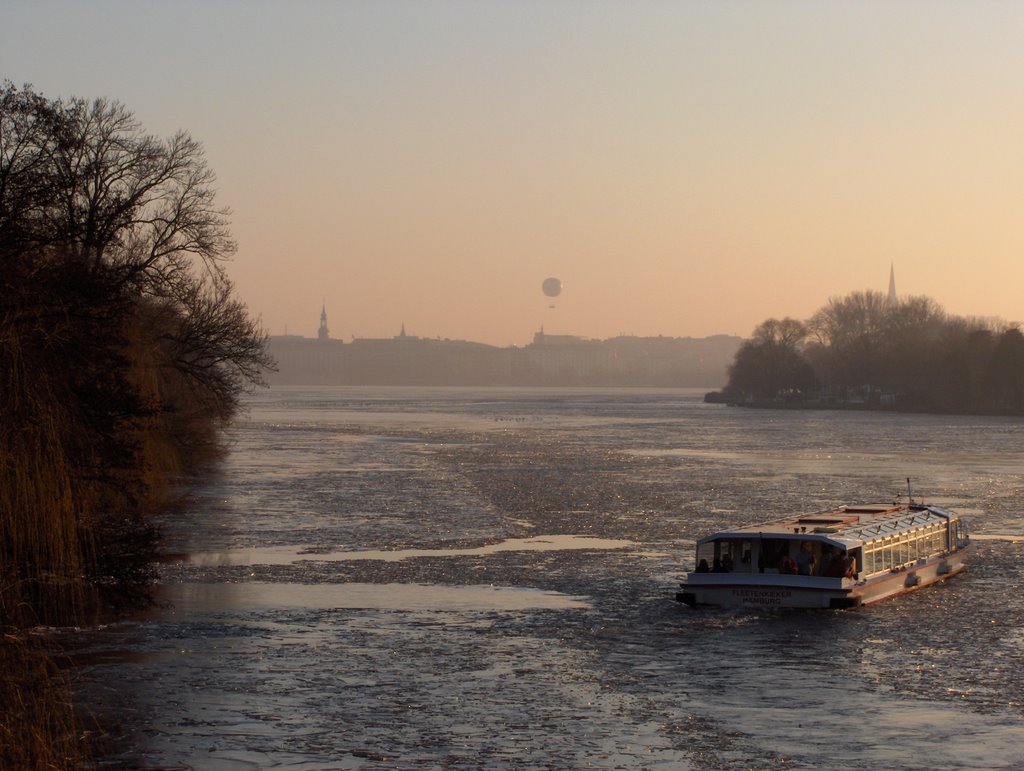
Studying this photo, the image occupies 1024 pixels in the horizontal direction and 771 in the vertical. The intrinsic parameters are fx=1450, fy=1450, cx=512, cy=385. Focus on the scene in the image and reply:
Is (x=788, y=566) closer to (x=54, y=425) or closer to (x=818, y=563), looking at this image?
(x=818, y=563)

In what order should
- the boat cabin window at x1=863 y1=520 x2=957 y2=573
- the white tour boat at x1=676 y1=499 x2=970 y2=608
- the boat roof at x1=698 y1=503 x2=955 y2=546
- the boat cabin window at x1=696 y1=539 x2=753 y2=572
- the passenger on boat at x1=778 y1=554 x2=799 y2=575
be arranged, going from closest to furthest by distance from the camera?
the white tour boat at x1=676 y1=499 x2=970 y2=608, the passenger on boat at x1=778 y1=554 x2=799 y2=575, the boat cabin window at x1=696 y1=539 x2=753 y2=572, the boat roof at x1=698 y1=503 x2=955 y2=546, the boat cabin window at x1=863 y1=520 x2=957 y2=573

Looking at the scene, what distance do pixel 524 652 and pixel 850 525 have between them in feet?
38.9

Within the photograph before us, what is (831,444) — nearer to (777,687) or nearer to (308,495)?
(308,495)

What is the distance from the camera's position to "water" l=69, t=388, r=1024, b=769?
19109mm

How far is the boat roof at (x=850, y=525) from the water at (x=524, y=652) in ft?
5.34

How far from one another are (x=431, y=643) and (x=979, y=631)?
408 inches

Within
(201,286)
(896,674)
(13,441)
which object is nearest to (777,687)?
(896,674)

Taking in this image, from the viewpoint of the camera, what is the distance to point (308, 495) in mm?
55719

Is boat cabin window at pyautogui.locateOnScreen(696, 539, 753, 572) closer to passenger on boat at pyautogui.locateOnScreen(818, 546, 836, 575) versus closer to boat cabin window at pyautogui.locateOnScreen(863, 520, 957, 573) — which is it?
passenger on boat at pyautogui.locateOnScreen(818, 546, 836, 575)

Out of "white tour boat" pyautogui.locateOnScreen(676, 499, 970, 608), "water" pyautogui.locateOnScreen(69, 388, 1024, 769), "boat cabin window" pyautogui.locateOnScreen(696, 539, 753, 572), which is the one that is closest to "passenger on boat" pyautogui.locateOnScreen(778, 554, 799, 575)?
"white tour boat" pyautogui.locateOnScreen(676, 499, 970, 608)

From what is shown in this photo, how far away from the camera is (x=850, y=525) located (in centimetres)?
3388

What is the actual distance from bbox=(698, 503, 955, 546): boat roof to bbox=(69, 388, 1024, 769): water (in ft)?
5.34

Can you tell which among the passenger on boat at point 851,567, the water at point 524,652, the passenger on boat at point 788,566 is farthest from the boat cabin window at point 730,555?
the passenger on boat at point 851,567

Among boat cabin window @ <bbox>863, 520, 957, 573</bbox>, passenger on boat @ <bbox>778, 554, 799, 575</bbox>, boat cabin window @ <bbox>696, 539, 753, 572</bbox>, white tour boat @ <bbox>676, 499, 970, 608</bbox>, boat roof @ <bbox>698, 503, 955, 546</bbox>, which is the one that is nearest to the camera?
white tour boat @ <bbox>676, 499, 970, 608</bbox>
